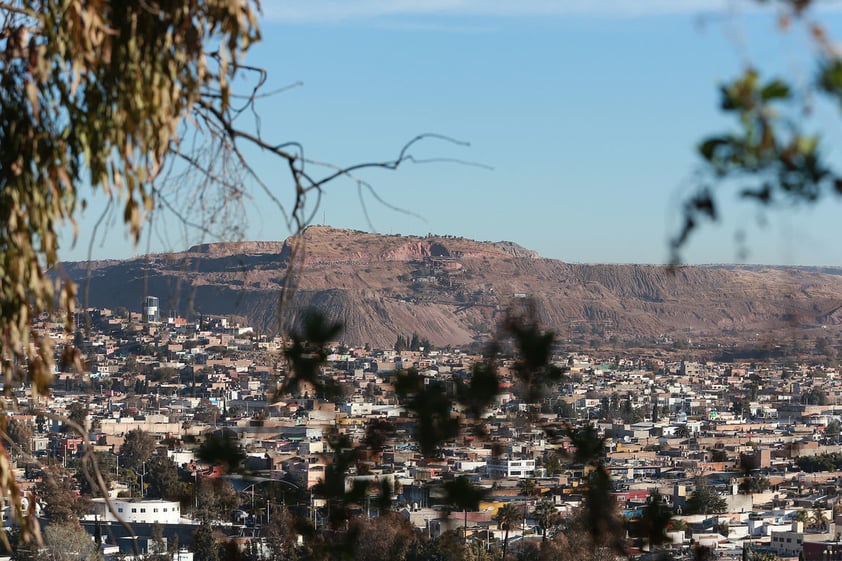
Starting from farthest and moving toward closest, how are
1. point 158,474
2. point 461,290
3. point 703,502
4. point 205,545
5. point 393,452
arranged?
point 461,290 → point 158,474 → point 205,545 → point 393,452 → point 703,502

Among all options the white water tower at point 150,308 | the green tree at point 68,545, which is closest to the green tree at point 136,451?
the white water tower at point 150,308

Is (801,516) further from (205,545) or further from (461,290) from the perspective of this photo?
(461,290)

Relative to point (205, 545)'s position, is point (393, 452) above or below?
above

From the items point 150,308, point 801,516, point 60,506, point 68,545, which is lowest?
point 68,545

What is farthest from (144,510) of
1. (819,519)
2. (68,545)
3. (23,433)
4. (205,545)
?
(819,519)

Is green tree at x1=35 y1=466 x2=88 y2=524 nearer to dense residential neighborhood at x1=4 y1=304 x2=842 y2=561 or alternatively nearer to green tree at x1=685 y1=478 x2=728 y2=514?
dense residential neighborhood at x1=4 y1=304 x2=842 y2=561

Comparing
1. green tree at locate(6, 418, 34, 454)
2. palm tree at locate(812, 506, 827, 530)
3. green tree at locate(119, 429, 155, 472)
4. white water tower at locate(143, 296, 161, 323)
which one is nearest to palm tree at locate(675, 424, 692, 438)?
palm tree at locate(812, 506, 827, 530)
